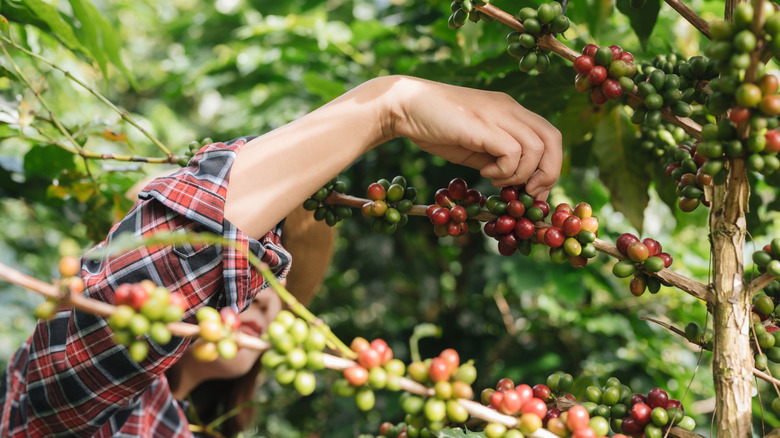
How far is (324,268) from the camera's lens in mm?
1314

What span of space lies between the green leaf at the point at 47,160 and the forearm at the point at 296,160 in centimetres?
69

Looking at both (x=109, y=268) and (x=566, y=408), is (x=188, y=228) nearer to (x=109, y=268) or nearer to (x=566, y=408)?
(x=109, y=268)

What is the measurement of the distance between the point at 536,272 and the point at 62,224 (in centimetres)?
138

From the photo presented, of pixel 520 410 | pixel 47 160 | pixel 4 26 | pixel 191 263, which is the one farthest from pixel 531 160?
pixel 47 160

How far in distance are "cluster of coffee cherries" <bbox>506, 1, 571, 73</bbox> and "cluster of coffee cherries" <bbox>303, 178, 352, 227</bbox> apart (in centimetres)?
27

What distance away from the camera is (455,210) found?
0.64 m

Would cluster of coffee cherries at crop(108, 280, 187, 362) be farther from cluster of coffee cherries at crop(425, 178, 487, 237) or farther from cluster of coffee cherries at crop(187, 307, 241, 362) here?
cluster of coffee cherries at crop(425, 178, 487, 237)

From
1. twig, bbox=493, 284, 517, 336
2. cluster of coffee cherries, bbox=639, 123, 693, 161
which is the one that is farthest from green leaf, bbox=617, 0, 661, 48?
twig, bbox=493, 284, 517, 336

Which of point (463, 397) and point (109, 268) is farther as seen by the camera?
point (109, 268)

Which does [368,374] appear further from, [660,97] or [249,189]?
[660,97]

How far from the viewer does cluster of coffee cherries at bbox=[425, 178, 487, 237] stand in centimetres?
64

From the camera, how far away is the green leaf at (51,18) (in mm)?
860

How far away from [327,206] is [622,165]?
0.55 metres

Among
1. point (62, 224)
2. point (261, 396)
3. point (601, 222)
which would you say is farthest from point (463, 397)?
point (261, 396)
